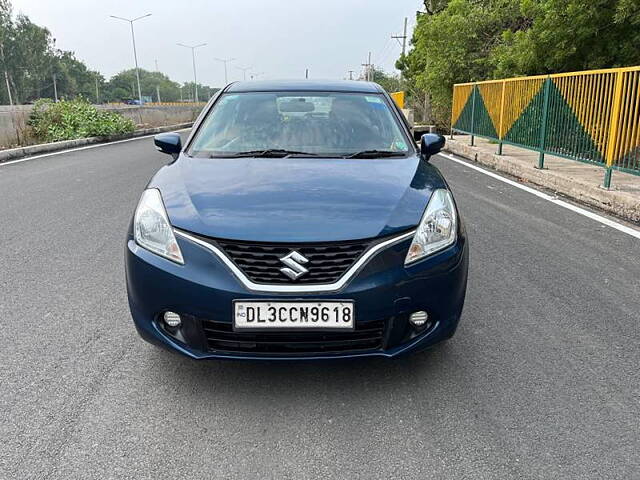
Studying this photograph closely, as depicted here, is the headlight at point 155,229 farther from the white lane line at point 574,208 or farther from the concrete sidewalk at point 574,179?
the concrete sidewalk at point 574,179

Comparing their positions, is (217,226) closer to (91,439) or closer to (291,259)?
(291,259)

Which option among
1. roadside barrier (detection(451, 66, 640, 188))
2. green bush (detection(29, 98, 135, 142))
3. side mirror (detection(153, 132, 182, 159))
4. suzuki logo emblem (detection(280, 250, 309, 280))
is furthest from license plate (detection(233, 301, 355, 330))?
green bush (detection(29, 98, 135, 142))

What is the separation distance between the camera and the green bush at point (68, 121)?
15.5 m

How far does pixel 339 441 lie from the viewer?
91.9 inches

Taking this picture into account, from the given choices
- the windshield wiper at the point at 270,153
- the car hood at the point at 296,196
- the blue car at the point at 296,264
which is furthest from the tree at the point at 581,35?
the blue car at the point at 296,264

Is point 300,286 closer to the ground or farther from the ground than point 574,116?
closer to the ground

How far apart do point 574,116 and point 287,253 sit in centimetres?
707

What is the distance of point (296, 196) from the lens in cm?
279

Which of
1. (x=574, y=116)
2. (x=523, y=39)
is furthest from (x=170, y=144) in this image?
(x=523, y=39)

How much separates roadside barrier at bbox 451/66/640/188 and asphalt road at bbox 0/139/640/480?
3.18 meters

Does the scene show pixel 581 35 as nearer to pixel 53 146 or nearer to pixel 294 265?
pixel 294 265

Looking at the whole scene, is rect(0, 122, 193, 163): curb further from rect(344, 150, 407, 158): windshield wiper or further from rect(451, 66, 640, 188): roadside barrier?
rect(344, 150, 407, 158): windshield wiper

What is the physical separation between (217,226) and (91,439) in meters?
1.01

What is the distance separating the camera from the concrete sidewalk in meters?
6.62
